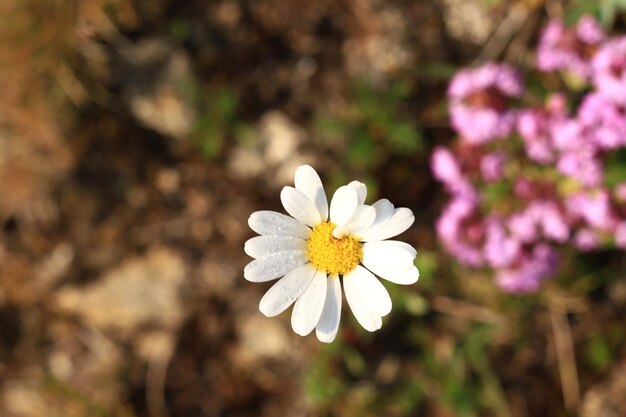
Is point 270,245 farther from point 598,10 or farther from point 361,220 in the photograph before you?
point 598,10

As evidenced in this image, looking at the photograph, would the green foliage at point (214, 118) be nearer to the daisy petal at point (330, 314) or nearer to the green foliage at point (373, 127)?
the green foliage at point (373, 127)

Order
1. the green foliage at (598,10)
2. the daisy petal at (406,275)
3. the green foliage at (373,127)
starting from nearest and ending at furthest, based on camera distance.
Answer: the daisy petal at (406,275) < the green foliage at (598,10) < the green foliage at (373,127)

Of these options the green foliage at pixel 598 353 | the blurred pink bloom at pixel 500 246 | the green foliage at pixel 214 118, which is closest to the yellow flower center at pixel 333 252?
the blurred pink bloom at pixel 500 246

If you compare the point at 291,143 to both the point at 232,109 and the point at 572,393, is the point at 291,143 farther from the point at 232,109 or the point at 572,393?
the point at 572,393

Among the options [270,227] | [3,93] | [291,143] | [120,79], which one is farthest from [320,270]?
[3,93]

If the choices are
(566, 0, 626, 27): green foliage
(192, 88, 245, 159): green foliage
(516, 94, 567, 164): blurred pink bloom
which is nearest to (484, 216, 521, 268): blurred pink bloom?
(516, 94, 567, 164): blurred pink bloom

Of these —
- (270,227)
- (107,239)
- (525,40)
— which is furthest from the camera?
(107,239)

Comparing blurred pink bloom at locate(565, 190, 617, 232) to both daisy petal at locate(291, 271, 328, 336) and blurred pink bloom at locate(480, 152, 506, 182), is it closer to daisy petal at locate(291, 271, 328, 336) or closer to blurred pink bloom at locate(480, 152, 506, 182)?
blurred pink bloom at locate(480, 152, 506, 182)
